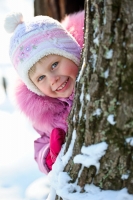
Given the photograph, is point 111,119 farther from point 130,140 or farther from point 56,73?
point 56,73

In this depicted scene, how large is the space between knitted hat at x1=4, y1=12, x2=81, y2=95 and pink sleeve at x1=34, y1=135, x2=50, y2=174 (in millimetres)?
336

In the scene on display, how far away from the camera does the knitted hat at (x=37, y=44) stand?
1813 millimetres

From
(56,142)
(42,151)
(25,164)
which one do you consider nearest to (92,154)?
(56,142)

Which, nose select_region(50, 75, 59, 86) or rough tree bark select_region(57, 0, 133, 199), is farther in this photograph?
nose select_region(50, 75, 59, 86)

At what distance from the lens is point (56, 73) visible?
5.95ft

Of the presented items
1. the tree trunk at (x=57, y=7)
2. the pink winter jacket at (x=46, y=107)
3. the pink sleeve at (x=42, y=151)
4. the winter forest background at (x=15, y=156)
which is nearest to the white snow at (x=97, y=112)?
the pink winter jacket at (x=46, y=107)

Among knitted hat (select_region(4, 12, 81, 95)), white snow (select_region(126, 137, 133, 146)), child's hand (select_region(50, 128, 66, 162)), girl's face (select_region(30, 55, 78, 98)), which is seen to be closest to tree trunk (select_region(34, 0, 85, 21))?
knitted hat (select_region(4, 12, 81, 95))

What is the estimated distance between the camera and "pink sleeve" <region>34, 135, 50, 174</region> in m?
2.10

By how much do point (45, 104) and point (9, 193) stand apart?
1.40 m

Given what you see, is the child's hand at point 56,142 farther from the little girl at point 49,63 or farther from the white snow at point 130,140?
the white snow at point 130,140

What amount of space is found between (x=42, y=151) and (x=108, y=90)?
0.99 metres

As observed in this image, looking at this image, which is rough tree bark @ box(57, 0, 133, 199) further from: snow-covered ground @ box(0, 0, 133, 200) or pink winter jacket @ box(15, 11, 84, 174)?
pink winter jacket @ box(15, 11, 84, 174)

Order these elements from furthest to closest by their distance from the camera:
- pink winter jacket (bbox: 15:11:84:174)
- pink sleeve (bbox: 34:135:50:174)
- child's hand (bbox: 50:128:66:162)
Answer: pink sleeve (bbox: 34:135:50:174)
pink winter jacket (bbox: 15:11:84:174)
child's hand (bbox: 50:128:66:162)

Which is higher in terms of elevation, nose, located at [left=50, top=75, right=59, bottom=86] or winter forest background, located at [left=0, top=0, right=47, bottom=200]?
nose, located at [left=50, top=75, right=59, bottom=86]
